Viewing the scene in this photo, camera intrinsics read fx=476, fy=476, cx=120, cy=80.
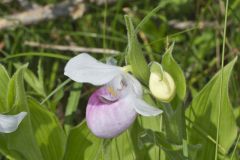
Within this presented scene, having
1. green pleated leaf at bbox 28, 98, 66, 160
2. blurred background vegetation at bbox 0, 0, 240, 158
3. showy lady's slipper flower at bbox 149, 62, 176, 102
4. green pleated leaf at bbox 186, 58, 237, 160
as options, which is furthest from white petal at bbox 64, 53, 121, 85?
blurred background vegetation at bbox 0, 0, 240, 158

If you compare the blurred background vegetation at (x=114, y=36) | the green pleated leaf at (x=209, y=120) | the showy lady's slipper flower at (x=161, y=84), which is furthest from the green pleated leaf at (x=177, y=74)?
the blurred background vegetation at (x=114, y=36)

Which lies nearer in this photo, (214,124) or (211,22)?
(214,124)

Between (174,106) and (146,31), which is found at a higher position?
(174,106)

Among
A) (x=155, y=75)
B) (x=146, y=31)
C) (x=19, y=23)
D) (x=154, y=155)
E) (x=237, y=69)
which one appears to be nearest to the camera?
(x=155, y=75)

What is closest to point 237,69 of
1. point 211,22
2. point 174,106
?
point 211,22

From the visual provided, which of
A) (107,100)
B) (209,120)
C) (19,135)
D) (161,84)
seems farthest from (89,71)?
(209,120)

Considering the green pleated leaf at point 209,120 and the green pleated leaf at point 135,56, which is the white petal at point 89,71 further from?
the green pleated leaf at point 209,120

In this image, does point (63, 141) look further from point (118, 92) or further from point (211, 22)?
point (211, 22)
